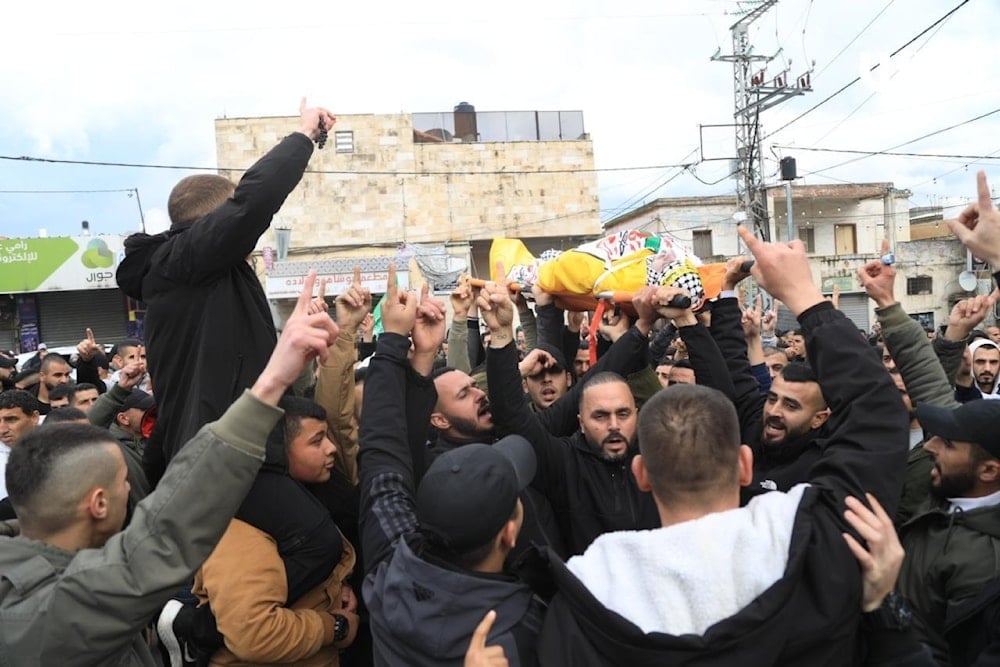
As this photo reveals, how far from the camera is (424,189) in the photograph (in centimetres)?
3009

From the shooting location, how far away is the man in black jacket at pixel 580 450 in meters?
3.12

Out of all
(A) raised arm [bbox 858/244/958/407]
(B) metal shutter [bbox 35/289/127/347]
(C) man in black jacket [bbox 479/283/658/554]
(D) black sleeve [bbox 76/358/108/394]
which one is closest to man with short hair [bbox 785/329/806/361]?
(A) raised arm [bbox 858/244/958/407]

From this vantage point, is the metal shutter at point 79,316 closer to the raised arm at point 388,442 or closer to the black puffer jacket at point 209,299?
the black puffer jacket at point 209,299

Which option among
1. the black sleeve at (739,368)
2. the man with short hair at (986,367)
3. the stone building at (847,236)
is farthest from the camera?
the stone building at (847,236)

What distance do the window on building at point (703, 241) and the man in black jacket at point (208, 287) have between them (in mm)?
31921

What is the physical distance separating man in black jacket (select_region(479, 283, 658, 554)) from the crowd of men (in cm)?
1

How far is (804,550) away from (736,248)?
34228mm

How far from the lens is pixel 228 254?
2574mm

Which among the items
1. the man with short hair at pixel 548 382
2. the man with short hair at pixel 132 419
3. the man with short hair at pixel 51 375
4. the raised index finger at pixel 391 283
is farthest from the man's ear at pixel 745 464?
the man with short hair at pixel 51 375

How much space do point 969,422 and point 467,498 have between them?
6.28ft

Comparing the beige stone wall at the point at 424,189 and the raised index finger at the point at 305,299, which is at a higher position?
the beige stone wall at the point at 424,189

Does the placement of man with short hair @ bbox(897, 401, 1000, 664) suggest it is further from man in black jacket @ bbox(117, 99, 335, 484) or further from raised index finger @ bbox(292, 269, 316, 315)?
man in black jacket @ bbox(117, 99, 335, 484)

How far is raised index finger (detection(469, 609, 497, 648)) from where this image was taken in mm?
1755

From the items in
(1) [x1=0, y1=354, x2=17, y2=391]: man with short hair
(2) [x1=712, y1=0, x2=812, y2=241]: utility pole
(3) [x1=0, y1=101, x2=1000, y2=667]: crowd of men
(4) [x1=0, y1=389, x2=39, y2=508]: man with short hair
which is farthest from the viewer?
(2) [x1=712, y1=0, x2=812, y2=241]: utility pole
